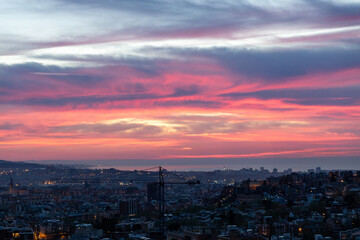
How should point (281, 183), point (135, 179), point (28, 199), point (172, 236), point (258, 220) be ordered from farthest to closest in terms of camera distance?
point (135, 179)
point (28, 199)
point (281, 183)
point (258, 220)
point (172, 236)

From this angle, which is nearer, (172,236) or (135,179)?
(172,236)

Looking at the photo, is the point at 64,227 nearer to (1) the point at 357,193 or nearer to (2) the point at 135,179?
(1) the point at 357,193

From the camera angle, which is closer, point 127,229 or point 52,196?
point 127,229

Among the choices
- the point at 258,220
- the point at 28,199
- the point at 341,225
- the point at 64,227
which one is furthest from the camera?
the point at 28,199

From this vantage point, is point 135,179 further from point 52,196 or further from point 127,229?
point 127,229

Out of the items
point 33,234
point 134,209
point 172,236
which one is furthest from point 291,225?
point 134,209

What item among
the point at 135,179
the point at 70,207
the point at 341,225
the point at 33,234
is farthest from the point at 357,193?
the point at 135,179

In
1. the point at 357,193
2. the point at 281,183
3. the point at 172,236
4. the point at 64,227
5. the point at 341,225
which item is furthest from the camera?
the point at 281,183

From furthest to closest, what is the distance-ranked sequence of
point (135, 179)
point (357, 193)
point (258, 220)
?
point (135, 179)
point (357, 193)
point (258, 220)

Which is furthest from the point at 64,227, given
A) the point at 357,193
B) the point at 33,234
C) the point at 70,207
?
the point at 70,207
